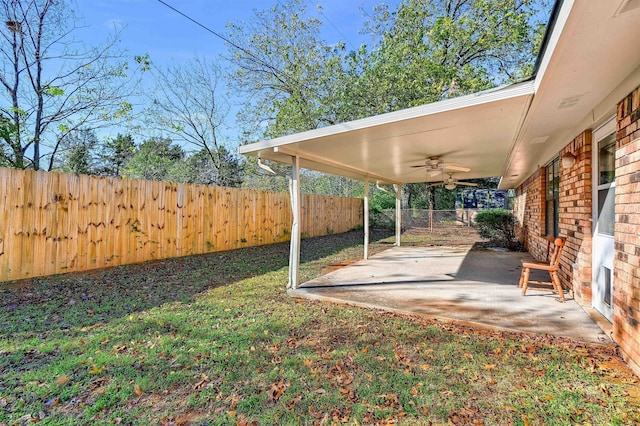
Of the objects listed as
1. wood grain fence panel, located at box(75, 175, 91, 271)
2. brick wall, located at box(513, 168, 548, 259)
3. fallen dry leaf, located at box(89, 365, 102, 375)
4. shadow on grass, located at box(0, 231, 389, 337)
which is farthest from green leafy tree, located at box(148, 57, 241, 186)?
fallen dry leaf, located at box(89, 365, 102, 375)

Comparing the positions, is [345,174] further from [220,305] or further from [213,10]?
[213,10]

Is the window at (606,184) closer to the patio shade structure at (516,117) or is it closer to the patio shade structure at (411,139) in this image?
the patio shade structure at (516,117)

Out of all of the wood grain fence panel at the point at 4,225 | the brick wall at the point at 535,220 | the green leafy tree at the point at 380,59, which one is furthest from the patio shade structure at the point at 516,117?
the green leafy tree at the point at 380,59

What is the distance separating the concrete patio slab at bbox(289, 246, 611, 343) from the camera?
341cm

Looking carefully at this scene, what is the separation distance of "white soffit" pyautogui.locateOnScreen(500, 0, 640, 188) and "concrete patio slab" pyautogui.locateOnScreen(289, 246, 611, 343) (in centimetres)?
211

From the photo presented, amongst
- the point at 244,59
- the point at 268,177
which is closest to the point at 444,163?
the point at 244,59

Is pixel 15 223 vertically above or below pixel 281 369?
above

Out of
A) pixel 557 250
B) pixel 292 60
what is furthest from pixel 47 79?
pixel 557 250

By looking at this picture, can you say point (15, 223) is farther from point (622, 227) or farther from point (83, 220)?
point (622, 227)

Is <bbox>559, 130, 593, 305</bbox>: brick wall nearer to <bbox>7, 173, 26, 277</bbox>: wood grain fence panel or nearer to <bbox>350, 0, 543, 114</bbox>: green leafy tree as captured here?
<bbox>7, 173, 26, 277</bbox>: wood grain fence panel

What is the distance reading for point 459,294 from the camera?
458 cm

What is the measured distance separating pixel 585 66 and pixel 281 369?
313 cm

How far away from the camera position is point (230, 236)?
8953 mm

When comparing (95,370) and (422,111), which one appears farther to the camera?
(422,111)
